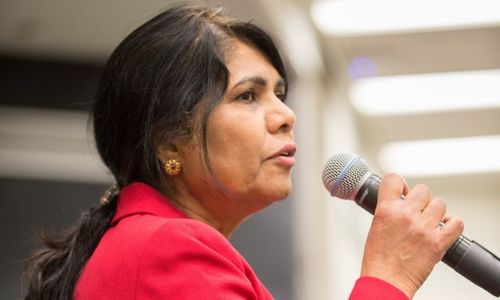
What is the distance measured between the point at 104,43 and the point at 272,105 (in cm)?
392

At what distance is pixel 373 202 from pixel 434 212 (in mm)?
98

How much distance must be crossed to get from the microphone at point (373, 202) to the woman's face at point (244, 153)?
94 mm

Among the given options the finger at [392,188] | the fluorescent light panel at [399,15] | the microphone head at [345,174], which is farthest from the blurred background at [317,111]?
the finger at [392,188]

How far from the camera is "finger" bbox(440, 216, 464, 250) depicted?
4.52ft

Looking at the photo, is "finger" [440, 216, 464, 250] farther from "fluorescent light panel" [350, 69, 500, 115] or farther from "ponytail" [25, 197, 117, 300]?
"fluorescent light panel" [350, 69, 500, 115]

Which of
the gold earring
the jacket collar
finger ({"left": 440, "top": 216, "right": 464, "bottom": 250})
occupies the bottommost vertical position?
the jacket collar

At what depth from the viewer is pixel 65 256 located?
1.61m

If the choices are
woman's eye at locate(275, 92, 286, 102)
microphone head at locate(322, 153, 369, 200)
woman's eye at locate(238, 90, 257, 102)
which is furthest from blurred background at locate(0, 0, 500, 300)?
microphone head at locate(322, 153, 369, 200)

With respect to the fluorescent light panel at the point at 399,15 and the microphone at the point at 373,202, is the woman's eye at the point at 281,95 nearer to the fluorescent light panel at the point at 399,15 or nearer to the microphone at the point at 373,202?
the microphone at the point at 373,202

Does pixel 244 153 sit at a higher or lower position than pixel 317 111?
higher

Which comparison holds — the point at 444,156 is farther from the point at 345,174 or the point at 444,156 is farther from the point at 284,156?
the point at 345,174

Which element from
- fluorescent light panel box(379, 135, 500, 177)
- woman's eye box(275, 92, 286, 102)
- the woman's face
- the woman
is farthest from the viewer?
fluorescent light panel box(379, 135, 500, 177)

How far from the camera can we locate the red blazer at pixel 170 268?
1340mm

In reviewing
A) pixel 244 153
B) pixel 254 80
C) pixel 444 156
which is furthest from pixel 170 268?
pixel 444 156
